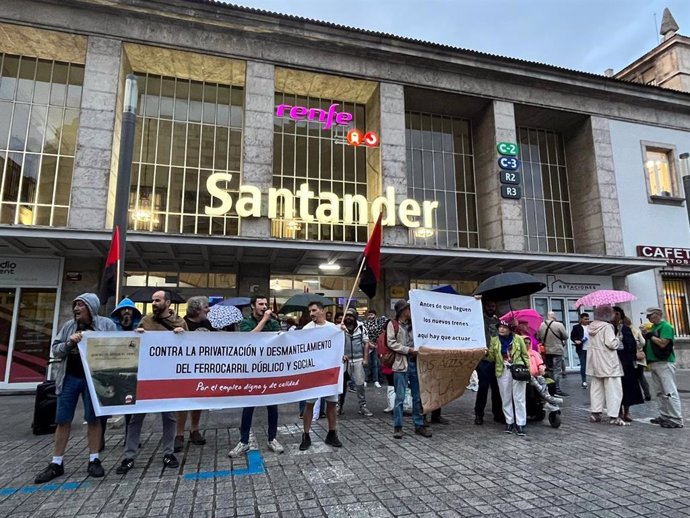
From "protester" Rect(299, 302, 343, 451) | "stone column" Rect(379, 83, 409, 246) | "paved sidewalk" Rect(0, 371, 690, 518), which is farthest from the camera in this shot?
"stone column" Rect(379, 83, 409, 246)

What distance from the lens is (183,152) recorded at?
47.5 ft

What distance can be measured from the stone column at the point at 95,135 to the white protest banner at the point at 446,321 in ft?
32.2

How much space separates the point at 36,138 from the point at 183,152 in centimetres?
434

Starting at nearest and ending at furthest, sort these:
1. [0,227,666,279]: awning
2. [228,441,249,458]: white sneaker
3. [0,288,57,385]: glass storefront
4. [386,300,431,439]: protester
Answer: [228,441,249,458]: white sneaker
[386,300,431,439]: protester
[0,227,666,279]: awning
[0,288,57,385]: glass storefront

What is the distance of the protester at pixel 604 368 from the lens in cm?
707

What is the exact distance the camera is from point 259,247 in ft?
37.8

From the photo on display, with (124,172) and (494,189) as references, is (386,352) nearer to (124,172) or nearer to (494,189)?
(124,172)

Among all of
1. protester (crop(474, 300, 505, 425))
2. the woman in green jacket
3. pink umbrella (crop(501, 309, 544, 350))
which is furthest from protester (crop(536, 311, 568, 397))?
the woman in green jacket

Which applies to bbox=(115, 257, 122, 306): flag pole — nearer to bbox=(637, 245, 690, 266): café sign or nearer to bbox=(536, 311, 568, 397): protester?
bbox=(536, 311, 568, 397): protester

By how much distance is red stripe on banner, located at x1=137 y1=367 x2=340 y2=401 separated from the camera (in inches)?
190

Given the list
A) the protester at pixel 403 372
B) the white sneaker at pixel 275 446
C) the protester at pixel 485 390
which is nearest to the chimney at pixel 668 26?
the protester at pixel 485 390

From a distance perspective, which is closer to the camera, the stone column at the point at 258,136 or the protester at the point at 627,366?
the protester at the point at 627,366

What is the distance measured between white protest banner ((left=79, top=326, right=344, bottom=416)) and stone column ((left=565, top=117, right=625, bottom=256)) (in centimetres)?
1519

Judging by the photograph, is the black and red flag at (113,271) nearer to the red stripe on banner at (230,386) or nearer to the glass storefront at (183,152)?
the red stripe on banner at (230,386)
